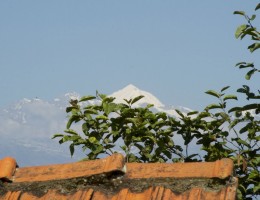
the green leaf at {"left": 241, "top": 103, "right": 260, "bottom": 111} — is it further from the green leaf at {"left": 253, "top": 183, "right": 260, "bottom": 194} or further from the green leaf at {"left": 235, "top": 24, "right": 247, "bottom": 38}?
the green leaf at {"left": 253, "top": 183, "right": 260, "bottom": 194}

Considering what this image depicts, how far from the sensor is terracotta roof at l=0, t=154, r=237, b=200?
5.86 metres

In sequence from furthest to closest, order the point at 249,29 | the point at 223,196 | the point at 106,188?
the point at 249,29 < the point at 106,188 < the point at 223,196

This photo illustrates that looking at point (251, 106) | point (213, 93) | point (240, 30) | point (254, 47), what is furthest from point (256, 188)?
point (240, 30)

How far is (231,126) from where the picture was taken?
33.5 ft

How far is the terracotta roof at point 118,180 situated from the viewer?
586 cm

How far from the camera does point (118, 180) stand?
20.3 feet

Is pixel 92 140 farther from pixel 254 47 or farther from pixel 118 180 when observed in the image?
pixel 118 180

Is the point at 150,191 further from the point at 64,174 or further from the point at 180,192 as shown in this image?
the point at 64,174

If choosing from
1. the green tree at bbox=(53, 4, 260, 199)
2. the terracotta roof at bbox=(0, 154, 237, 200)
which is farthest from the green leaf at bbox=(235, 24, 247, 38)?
the terracotta roof at bbox=(0, 154, 237, 200)

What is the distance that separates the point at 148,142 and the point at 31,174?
416 cm

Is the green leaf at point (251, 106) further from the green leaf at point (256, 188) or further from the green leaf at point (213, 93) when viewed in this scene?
the green leaf at point (256, 188)

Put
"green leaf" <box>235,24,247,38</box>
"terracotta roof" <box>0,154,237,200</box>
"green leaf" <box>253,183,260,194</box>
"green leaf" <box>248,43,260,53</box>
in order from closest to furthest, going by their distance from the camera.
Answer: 1. "terracotta roof" <box>0,154,237,200</box>
2. "green leaf" <box>253,183,260,194</box>
3. "green leaf" <box>248,43,260,53</box>
4. "green leaf" <box>235,24,247,38</box>

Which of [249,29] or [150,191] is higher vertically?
[249,29]

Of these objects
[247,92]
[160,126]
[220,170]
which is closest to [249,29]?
[247,92]
